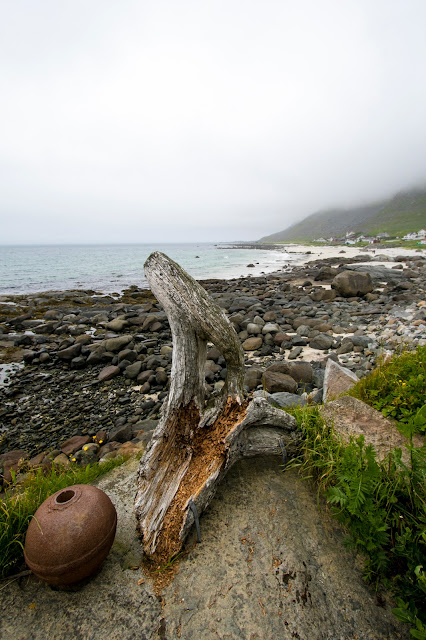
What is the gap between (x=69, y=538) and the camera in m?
2.59

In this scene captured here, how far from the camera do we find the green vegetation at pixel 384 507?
7.88ft

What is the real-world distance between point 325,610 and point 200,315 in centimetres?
317

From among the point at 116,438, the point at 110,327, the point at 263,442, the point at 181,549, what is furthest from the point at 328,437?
the point at 110,327

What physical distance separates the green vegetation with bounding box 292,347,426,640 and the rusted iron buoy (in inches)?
87.3

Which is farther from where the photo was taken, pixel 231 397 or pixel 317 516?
pixel 231 397

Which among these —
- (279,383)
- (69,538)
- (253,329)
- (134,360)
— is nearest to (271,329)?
(253,329)

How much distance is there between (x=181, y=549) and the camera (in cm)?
306

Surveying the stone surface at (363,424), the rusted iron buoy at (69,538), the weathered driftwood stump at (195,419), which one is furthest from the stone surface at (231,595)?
the stone surface at (363,424)

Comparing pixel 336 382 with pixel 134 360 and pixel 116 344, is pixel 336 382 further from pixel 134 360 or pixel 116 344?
pixel 116 344

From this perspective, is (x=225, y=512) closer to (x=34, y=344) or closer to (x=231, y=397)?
(x=231, y=397)

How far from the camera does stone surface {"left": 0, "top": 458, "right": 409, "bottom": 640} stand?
8.03 feet

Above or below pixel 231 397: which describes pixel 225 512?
below

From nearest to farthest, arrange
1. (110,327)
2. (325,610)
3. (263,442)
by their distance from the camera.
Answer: (325,610) → (263,442) → (110,327)

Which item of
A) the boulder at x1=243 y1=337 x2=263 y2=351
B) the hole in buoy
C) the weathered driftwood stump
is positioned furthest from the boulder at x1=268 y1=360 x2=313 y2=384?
the hole in buoy
